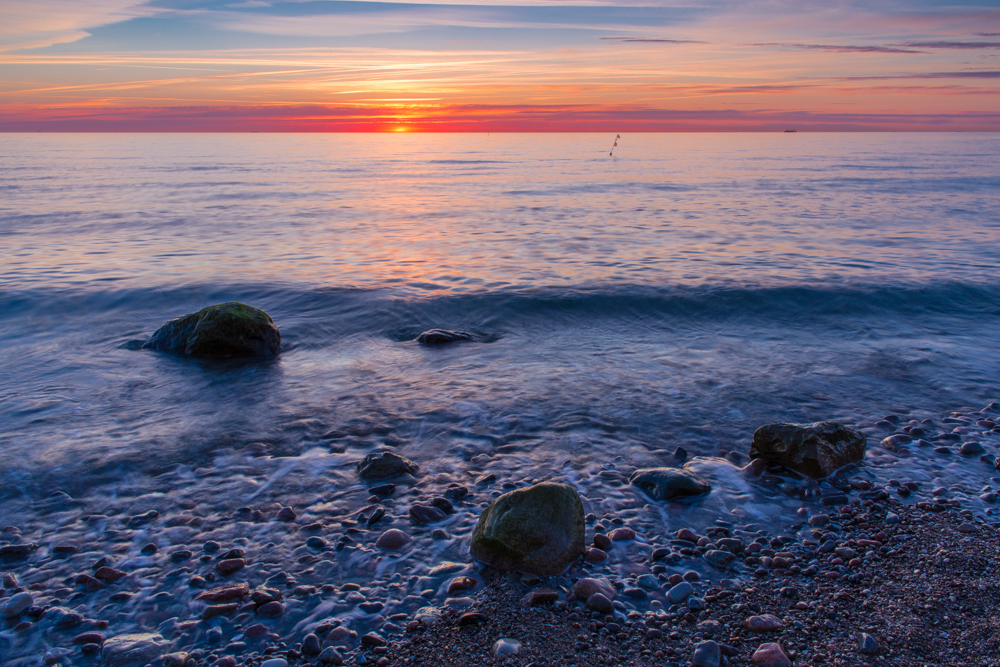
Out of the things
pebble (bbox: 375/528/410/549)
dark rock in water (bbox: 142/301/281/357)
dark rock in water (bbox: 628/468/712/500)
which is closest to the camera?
pebble (bbox: 375/528/410/549)

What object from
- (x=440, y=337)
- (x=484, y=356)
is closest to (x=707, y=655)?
(x=484, y=356)

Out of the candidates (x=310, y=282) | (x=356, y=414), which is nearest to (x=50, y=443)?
(x=356, y=414)

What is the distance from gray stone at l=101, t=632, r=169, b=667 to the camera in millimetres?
3793

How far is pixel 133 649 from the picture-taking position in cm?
387

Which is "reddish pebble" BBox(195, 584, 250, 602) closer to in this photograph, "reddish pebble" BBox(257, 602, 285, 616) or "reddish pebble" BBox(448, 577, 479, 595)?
"reddish pebble" BBox(257, 602, 285, 616)

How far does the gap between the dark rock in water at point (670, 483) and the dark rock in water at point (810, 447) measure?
91 cm

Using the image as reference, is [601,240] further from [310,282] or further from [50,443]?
[50,443]

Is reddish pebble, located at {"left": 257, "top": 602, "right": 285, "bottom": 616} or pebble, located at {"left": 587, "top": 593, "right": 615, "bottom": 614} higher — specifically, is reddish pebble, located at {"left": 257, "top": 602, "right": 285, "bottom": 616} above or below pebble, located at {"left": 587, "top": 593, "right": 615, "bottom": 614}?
above

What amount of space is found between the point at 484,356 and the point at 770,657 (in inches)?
286

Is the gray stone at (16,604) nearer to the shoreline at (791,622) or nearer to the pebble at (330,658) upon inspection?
the pebble at (330,658)

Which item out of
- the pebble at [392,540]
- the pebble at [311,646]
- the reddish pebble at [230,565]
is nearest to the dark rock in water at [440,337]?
the pebble at [392,540]

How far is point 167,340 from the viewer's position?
34.8ft

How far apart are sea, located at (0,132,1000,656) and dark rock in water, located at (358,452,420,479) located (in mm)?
181

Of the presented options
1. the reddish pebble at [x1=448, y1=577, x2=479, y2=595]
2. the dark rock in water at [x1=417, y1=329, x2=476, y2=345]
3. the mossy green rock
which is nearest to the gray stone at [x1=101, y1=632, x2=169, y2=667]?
the reddish pebble at [x1=448, y1=577, x2=479, y2=595]
